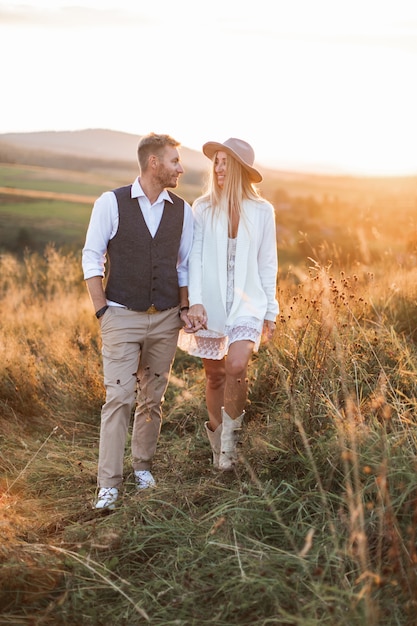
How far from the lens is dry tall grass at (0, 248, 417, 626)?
118 inches

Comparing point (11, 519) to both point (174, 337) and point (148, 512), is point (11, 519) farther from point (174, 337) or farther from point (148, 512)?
point (174, 337)

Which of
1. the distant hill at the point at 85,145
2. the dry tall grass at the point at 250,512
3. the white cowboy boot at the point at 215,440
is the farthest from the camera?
the distant hill at the point at 85,145

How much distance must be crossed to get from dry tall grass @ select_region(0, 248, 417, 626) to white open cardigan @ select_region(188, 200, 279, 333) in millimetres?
405

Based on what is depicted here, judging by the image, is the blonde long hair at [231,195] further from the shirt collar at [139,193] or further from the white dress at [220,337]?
the shirt collar at [139,193]

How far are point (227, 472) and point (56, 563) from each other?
53.7 inches

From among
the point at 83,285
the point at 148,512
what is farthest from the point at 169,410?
the point at 83,285

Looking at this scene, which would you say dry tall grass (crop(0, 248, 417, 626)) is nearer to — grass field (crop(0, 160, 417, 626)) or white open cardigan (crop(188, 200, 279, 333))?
grass field (crop(0, 160, 417, 626))

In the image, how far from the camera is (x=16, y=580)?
3.21 m

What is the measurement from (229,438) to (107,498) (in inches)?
33.4

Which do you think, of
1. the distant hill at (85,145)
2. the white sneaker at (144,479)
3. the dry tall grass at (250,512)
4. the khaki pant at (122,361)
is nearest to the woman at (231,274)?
the khaki pant at (122,361)

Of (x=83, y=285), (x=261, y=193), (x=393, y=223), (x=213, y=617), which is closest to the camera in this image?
(x=213, y=617)

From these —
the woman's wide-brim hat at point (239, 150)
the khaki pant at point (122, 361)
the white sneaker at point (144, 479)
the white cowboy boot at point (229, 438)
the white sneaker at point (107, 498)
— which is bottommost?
the white sneaker at point (144, 479)

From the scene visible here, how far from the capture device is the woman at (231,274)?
14.5ft

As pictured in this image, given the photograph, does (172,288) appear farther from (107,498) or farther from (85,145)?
(85,145)
